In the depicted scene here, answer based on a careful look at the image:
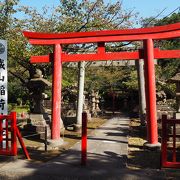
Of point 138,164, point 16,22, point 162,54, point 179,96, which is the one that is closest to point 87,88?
point 16,22

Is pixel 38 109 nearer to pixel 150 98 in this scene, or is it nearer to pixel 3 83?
pixel 3 83

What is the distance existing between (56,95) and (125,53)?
264 centimetres

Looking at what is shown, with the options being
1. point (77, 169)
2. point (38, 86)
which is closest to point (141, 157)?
point (77, 169)

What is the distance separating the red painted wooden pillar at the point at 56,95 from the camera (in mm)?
10750

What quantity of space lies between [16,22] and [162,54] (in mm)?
7568

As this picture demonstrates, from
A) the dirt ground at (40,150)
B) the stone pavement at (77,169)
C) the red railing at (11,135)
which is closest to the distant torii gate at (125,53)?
the dirt ground at (40,150)

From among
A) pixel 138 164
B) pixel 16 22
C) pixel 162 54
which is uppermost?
pixel 16 22

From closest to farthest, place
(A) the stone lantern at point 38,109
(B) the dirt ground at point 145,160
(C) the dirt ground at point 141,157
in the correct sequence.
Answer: (B) the dirt ground at point 145,160 → (C) the dirt ground at point 141,157 → (A) the stone lantern at point 38,109

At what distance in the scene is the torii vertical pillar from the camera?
9.95 meters

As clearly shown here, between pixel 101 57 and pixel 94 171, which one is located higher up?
pixel 101 57

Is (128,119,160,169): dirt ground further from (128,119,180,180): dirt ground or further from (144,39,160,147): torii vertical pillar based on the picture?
(144,39,160,147): torii vertical pillar

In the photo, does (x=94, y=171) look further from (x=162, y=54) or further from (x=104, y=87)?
(x=104, y=87)

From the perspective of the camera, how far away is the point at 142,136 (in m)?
13.6

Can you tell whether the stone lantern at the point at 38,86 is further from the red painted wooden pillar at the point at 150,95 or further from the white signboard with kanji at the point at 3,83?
the red painted wooden pillar at the point at 150,95
